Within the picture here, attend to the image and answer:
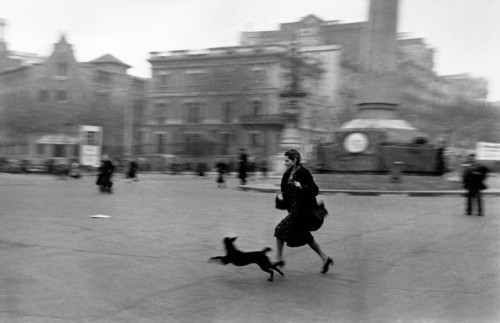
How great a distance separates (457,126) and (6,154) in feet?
140

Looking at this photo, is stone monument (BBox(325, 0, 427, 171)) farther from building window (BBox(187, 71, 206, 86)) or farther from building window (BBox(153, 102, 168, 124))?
building window (BBox(153, 102, 168, 124))

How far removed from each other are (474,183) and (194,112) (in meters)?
48.0

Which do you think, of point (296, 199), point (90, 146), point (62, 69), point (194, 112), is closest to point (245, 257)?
point (296, 199)

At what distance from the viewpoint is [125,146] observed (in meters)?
57.8

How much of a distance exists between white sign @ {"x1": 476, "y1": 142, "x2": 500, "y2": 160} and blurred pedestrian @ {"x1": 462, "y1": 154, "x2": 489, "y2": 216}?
13.9 meters

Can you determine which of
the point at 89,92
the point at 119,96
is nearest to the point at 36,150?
the point at 119,96

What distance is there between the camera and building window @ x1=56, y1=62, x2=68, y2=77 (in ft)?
93.0

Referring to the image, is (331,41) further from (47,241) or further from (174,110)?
(47,241)

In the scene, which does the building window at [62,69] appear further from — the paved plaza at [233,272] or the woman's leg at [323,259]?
the woman's leg at [323,259]

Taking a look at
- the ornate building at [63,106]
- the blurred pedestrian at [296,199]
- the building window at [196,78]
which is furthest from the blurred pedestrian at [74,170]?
the blurred pedestrian at [296,199]

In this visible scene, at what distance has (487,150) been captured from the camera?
30.1 metres

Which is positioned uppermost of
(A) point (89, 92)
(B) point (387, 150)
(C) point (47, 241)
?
(A) point (89, 92)

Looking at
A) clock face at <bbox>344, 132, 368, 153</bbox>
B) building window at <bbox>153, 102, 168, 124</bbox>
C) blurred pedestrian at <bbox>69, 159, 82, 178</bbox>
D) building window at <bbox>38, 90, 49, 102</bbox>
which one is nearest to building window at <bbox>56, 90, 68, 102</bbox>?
building window at <bbox>38, 90, 49, 102</bbox>

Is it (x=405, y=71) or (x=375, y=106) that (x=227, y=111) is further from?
(x=375, y=106)
